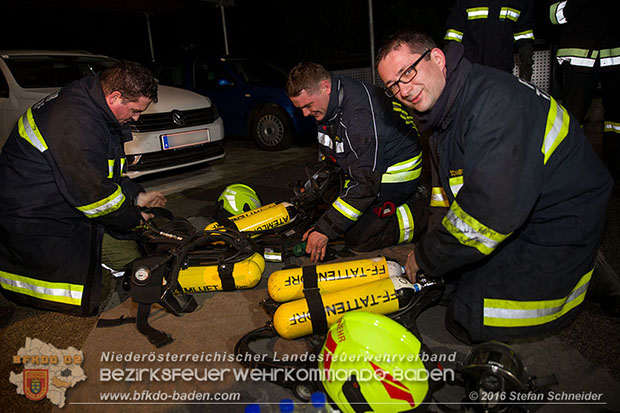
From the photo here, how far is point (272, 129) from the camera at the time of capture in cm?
704

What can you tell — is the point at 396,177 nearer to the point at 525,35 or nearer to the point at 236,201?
the point at 236,201

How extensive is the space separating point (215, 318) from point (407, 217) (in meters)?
1.59

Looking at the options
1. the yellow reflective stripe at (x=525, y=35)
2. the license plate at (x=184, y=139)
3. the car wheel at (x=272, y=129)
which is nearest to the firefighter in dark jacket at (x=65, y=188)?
the license plate at (x=184, y=139)

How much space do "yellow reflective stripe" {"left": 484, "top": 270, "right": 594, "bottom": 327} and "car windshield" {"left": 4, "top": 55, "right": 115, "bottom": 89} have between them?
5243 millimetres

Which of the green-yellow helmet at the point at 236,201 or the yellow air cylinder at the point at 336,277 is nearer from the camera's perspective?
the yellow air cylinder at the point at 336,277

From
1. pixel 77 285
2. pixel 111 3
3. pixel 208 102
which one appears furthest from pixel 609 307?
pixel 111 3

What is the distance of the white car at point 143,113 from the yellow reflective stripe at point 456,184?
381 cm

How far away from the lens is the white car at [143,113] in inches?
183

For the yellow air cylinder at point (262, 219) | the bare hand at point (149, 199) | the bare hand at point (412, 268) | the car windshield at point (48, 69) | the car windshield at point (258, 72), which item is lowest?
the yellow air cylinder at point (262, 219)

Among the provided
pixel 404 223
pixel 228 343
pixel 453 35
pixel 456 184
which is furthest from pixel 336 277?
pixel 453 35

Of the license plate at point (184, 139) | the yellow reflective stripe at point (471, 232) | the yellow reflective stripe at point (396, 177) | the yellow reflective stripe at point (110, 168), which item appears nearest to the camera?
the yellow reflective stripe at point (471, 232)

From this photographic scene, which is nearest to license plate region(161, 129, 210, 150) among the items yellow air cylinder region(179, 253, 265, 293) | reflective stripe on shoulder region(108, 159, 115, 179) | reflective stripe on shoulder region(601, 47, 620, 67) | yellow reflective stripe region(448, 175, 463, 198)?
reflective stripe on shoulder region(108, 159, 115, 179)

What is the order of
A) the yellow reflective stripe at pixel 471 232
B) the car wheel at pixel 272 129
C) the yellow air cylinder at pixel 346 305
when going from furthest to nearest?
the car wheel at pixel 272 129 → the yellow air cylinder at pixel 346 305 → the yellow reflective stripe at pixel 471 232

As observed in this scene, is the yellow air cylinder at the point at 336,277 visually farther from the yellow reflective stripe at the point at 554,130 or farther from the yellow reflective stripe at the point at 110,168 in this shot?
the yellow reflective stripe at the point at 110,168
